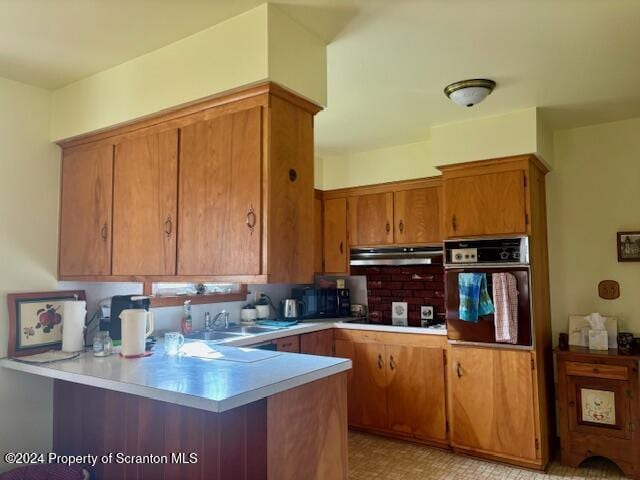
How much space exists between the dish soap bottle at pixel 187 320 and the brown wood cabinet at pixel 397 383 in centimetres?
134

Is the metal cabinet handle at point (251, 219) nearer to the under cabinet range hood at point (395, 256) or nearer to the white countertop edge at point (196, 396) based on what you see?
the white countertop edge at point (196, 396)

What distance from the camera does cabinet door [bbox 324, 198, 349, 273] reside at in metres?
4.51

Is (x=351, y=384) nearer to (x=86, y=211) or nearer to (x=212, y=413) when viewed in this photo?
(x=212, y=413)

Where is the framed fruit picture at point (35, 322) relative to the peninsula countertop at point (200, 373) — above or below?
above

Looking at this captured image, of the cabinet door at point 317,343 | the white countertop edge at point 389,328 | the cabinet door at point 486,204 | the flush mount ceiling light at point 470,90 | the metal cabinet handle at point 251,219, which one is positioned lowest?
the cabinet door at point 317,343

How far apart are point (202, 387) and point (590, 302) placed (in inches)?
123

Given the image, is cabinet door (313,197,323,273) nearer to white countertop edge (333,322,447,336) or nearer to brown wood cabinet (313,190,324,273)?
brown wood cabinet (313,190,324,273)

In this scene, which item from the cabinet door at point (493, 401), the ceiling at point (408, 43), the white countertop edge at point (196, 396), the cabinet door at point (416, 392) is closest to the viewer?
the white countertop edge at point (196, 396)

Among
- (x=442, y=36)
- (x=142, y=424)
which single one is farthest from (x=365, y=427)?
(x=442, y=36)

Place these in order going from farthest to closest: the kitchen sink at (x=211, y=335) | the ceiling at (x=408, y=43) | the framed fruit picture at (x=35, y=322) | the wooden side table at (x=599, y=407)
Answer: the kitchen sink at (x=211, y=335), the wooden side table at (x=599, y=407), the framed fruit picture at (x=35, y=322), the ceiling at (x=408, y=43)

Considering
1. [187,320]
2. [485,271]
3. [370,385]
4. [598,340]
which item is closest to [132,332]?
[187,320]

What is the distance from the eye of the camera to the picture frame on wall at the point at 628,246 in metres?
3.44

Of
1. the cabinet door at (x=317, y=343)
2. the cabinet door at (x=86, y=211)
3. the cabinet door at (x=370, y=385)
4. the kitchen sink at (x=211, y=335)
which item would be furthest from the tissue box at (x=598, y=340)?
the cabinet door at (x=86, y=211)

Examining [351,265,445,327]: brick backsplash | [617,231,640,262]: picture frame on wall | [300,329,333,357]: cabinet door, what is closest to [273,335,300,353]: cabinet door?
[300,329,333,357]: cabinet door
